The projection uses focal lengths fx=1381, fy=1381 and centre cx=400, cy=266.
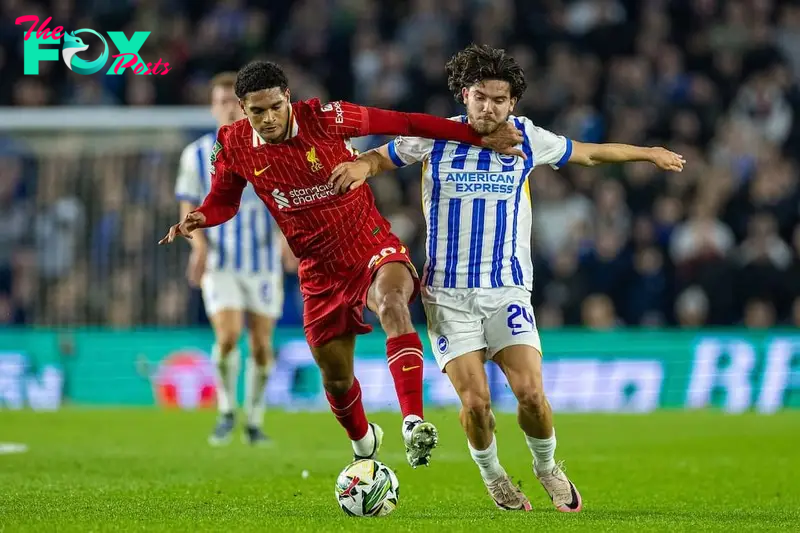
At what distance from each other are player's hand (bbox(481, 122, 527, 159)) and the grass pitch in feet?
6.07

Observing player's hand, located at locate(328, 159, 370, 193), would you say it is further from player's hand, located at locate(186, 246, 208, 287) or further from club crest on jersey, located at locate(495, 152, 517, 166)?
player's hand, located at locate(186, 246, 208, 287)

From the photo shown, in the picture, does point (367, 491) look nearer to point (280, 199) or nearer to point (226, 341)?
point (280, 199)

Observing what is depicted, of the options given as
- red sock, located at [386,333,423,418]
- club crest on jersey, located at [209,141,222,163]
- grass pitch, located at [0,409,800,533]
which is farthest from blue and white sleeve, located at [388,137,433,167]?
grass pitch, located at [0,409,800,533]

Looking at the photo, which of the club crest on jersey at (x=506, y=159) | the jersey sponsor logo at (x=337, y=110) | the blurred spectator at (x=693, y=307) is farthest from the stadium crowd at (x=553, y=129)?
the club crest on jersey at (x=506, y=159)

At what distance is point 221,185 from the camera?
24.0 ft

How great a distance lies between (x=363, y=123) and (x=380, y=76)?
12.5 m

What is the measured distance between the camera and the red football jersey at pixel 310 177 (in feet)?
23.3

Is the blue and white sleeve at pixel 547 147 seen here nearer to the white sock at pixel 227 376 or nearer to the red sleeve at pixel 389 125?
the red sleeve at pixel 389 125

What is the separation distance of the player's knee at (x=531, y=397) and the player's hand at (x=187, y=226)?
185 centimetres

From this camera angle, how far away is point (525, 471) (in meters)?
9.22

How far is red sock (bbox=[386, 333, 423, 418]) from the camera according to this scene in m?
6.46

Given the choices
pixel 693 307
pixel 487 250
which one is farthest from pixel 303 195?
pixel 693 307

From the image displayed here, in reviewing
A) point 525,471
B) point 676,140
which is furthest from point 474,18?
point 525,471

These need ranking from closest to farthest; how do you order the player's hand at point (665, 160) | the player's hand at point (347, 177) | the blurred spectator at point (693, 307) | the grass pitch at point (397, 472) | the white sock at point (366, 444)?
the grass pitch at point (397, 472)
the player's hand at point (347, 177)
the player's hand at point (665, 160)
the white sock at point (366, 444)
the blurred spectator at point (693, 307)
